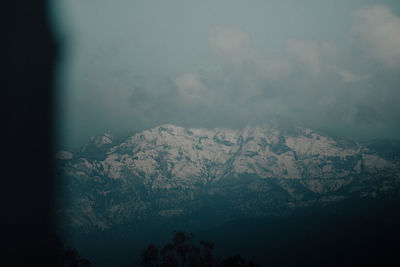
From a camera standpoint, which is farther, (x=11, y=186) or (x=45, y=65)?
(x=11, y=186)

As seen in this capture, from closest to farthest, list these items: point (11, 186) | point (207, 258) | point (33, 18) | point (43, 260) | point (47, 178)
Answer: point (33, 18) → point (47, 178) → point (11, 186) → point (207, 258) → point (43, 260)

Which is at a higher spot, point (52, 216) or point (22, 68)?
point (22, 68)

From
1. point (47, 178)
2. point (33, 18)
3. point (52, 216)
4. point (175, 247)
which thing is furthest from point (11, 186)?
point (175, 247)

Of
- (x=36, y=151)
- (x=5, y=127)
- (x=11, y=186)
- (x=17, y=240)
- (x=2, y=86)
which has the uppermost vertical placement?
(x=2, y=86)

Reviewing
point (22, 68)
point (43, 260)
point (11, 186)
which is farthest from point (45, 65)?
point (43, 260)

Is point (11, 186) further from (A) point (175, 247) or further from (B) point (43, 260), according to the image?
(B) point (43, 260)

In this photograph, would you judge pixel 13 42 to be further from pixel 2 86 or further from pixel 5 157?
pixel 5 157

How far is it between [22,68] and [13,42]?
15.7 ft

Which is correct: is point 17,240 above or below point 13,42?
below

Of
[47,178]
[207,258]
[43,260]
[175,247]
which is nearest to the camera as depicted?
[47,178]

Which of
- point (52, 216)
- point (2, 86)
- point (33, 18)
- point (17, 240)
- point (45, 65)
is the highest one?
point (33, 18)

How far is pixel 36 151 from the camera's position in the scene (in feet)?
203

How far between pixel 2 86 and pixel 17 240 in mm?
145975

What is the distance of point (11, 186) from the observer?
77.6m
